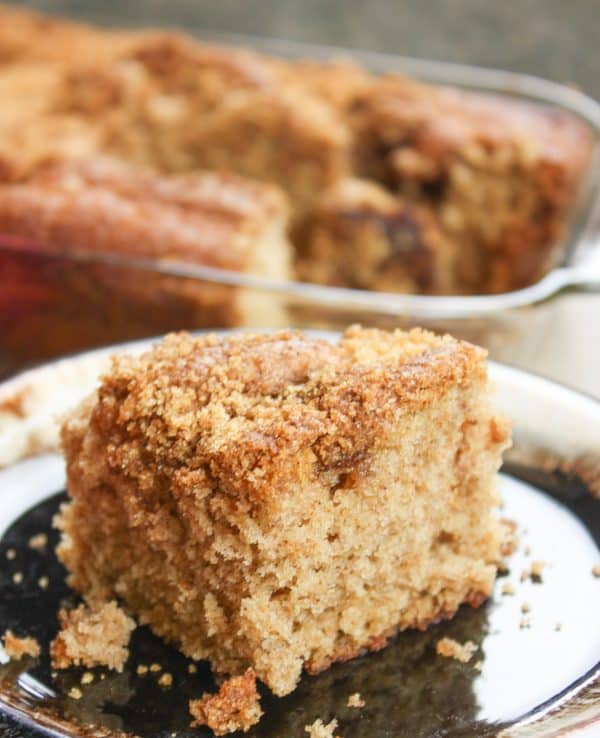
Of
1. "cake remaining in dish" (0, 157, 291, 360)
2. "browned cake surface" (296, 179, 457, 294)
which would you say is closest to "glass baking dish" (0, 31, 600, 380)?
"cake remaining in dish" (0, 157, 291, 360)

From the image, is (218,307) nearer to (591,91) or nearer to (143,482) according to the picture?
(143,482)

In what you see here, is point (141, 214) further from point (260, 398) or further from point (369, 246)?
point (260, 398)

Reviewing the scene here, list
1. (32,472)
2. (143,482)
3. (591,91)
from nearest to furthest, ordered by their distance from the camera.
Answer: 1. (143,482)
2. (32,472)
3. (591,91)

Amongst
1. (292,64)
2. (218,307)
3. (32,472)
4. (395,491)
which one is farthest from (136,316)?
(292,64)

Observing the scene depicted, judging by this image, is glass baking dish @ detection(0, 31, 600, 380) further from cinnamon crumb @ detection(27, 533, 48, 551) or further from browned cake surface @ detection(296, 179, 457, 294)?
cinnamon crumb @ detection(27, 533, 48, 551)

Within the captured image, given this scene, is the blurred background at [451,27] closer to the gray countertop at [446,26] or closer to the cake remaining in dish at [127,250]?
the gray countertop at [446,26]

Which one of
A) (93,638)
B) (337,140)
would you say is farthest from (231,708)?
(337,140)
